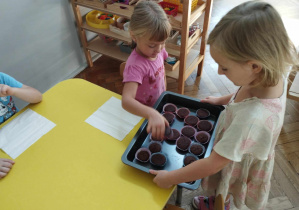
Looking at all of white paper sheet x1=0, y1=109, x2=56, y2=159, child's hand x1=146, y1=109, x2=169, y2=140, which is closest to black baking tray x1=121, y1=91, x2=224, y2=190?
child's hand x1=146, y1=109, x2=169, y2=140

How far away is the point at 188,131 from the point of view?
3.47ft

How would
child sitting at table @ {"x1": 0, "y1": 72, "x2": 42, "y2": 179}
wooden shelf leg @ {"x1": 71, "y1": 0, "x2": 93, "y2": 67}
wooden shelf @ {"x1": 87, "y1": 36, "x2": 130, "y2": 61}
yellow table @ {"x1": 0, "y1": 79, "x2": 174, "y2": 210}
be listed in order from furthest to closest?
wooden shelf @ {"x1": 87, "y1": 36, "x2": 130, "y2": 61}
wooden shelf leg @ {"x1": 71, "y1": 0, "x2": 93, "y2": 67}
child sitting at table @ {"x1": 0, "y1": 72, "x2": 42, "y2": 179}
yellow table @ {"x1": 0, "y1": 79, "x2": 174, "y2": 210}

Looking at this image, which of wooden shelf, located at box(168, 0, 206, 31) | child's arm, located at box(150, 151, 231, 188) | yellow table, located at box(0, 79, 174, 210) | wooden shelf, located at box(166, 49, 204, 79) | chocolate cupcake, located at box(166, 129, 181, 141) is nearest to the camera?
child's arm, located at box(150, 151, 231, 188)

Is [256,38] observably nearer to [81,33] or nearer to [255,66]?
[255,66]

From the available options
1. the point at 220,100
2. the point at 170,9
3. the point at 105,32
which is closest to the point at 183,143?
the point at 220,100

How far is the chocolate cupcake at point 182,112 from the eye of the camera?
3.64 ft

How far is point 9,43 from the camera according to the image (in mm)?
1848

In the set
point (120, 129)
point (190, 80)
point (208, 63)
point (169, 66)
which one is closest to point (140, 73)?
point (120, 129)

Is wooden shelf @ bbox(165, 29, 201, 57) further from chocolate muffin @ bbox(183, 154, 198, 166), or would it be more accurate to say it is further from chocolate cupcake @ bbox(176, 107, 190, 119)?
chocolate muffin @ bbox(183, 154, 198, 166)

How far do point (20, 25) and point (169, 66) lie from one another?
51.2 inches

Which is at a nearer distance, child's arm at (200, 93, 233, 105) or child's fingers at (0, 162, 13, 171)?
child's fingers at (0, 162, 13, 171)

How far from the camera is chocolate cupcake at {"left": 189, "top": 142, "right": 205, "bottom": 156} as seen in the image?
97 centimetres

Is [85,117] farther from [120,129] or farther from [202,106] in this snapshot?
[202,106]

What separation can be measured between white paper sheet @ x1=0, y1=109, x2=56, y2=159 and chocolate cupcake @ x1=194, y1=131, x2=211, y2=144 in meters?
0.68
